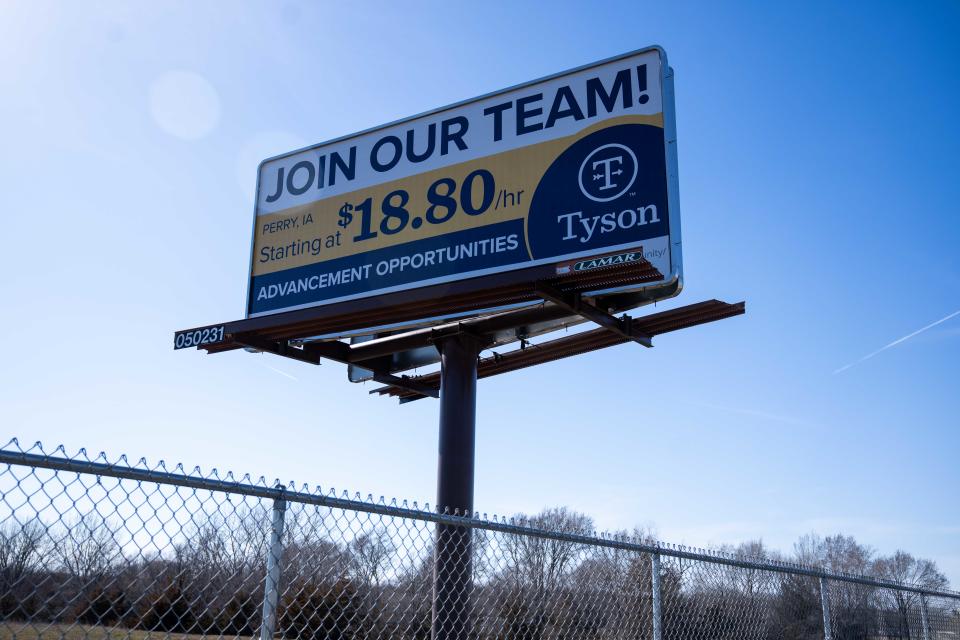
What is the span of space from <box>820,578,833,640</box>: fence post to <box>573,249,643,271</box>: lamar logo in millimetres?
2903

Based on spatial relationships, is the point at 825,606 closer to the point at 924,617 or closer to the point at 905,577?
the point at 924,617

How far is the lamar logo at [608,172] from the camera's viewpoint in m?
7.81

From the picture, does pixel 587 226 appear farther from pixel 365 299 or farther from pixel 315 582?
pixel 315 582

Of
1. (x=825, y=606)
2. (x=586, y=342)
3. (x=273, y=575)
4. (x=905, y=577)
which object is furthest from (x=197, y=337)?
(x=905, y=577)

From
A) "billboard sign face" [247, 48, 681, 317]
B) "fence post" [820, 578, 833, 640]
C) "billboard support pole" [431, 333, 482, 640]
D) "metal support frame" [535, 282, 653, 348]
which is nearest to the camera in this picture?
"fence post" [820, 578, 833, 640]

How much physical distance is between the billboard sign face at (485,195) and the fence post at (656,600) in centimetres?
267

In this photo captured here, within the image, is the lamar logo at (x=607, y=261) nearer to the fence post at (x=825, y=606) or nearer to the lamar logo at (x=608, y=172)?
the lamar logo at (x=608, y=172)

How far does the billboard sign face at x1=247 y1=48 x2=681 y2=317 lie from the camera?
7750mm

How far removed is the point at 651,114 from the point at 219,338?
4.83 metres

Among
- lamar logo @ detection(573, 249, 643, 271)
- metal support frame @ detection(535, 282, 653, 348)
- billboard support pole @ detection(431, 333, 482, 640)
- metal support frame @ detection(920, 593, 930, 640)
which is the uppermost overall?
lamar logo @ detection(573, 249, 643, 271)

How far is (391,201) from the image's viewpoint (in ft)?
29.2

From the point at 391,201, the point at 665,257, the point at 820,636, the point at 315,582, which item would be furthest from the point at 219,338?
the point at 820,636

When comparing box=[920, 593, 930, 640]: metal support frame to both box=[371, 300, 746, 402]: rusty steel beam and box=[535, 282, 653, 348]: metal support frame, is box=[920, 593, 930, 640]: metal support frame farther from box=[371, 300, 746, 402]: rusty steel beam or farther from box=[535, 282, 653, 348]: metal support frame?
box=[535, 282, 653, 348]: metal support frame

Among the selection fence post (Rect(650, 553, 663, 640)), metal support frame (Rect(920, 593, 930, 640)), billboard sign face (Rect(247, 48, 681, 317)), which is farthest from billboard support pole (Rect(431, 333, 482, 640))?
metal support frame (Rect(920, 593, 930, 640))
